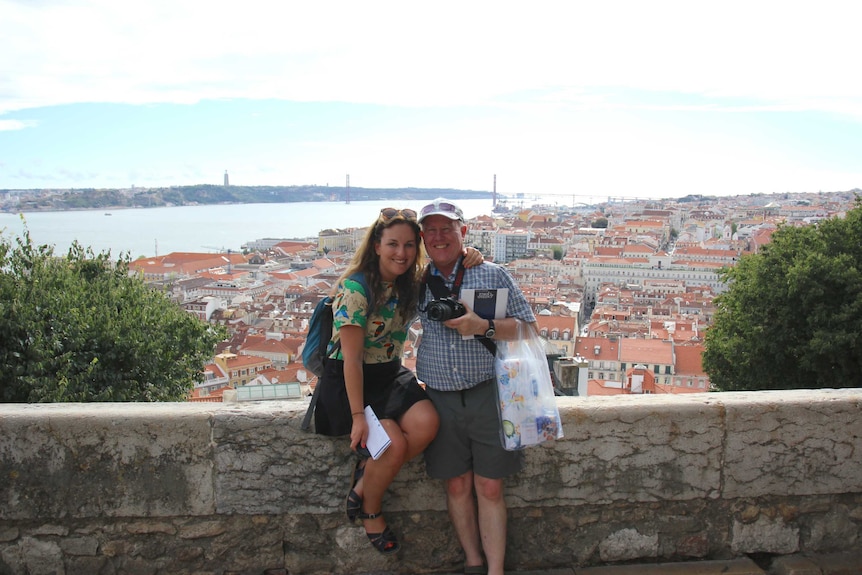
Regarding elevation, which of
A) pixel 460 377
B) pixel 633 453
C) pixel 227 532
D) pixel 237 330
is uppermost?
pixel 460 377

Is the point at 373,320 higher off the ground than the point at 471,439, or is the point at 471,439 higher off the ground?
the point at 373,320

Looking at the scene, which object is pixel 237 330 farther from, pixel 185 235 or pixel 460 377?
pixel 185 235

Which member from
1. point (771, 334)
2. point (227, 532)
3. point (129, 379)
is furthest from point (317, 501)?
point (771, 334)

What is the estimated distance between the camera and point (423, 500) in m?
2.00

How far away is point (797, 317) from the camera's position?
1106 cm

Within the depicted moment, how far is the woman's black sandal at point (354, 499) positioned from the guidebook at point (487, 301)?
46 centimetres

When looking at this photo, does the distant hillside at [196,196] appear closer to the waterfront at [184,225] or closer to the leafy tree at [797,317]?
the waterfront at [184,225]

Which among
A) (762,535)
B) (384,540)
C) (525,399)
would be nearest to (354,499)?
(384,540)

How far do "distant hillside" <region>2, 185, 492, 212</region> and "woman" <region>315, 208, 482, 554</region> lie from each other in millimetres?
119288

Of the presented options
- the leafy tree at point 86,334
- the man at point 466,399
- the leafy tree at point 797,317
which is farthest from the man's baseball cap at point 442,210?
the leafy tree at point 797,317

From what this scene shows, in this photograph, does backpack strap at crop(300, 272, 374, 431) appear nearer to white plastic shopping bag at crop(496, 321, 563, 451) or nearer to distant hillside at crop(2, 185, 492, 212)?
white plastic shopping bag at crop(496, 321, 563, 451)

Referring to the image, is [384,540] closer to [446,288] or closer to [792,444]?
[446,288]

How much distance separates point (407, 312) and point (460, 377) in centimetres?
22

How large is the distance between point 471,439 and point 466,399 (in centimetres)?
11
